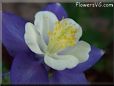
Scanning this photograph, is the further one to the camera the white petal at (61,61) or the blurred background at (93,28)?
the blurred background at (93,28)

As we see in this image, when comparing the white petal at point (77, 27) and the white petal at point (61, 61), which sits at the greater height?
the white petal at point (77, 27)

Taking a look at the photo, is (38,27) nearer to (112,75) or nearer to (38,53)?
(38,53)

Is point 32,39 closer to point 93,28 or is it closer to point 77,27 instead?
point 77,27

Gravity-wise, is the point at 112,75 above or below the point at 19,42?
below

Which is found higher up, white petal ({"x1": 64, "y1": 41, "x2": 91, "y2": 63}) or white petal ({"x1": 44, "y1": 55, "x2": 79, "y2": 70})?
white petal ({"x1": 64, "y1": 41, "x2": 91, "y2": 63})

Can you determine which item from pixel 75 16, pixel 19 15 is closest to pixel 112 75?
pixel 75 16

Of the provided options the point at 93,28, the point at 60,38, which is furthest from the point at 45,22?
the point at 93,28
